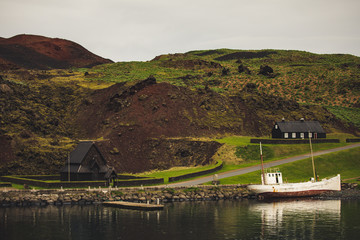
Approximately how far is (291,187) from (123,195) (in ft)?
95.6

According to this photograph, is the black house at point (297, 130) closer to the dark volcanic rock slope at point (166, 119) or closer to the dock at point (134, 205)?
the dark volcanic rock slope at point (166, 119)

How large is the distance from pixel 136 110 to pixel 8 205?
50.7 meters

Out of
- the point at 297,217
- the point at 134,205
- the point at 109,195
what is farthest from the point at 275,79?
the point at 297,217

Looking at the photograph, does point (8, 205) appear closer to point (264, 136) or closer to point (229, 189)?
point (229, 189)

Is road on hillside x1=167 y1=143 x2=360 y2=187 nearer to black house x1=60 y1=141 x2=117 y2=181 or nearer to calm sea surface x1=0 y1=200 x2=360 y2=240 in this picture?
calm sea surface x1=0 y1=200 x2=360 y2=240

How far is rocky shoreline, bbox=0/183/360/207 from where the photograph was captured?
241ft

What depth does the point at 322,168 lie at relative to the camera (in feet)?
297

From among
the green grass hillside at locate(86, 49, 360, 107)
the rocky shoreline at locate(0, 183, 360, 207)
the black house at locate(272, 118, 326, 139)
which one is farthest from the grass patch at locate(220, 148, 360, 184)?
the green grass hillside at locate(86, 49, 360, 107)

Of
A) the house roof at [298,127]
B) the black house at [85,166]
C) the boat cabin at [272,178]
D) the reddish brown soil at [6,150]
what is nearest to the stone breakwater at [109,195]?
the boat cabin at [272,178]

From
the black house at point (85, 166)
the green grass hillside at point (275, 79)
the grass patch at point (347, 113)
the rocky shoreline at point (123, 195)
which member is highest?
the green grass hillside at point (275, 79)

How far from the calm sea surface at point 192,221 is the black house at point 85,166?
1348 cm

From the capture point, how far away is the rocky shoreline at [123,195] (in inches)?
2889

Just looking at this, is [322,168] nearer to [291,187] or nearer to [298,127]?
[291,187]

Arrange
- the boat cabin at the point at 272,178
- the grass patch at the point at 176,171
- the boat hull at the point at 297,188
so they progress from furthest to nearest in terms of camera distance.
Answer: the grass patch at the point at 176,171, the boat cabin at the point at 272,178, the boat hull at the point at 297,188
